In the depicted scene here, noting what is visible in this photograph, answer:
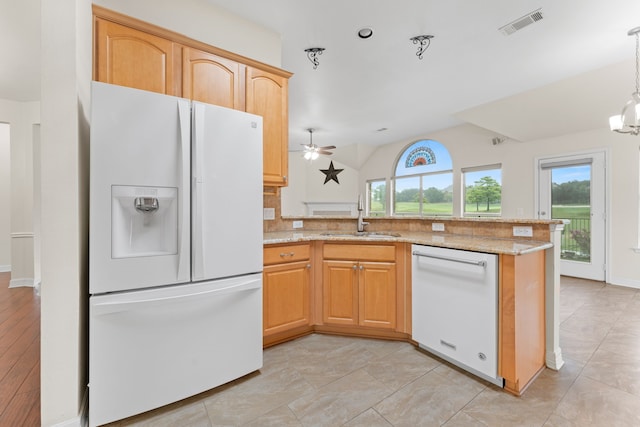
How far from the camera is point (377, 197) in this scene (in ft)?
26.9

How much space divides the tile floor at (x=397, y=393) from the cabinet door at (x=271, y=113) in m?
1.52

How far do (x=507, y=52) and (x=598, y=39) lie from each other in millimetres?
813

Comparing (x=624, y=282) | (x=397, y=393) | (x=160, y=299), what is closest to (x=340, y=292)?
(x=397, y=393)

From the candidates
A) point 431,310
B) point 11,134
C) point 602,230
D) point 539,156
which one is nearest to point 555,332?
point 431,310

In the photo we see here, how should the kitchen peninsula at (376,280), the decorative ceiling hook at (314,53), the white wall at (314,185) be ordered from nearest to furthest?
the kitchen peninsula at (376,280), the decorative ceiling hook at (314,53), the white wall at (314,185)

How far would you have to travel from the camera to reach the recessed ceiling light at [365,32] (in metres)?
2.66

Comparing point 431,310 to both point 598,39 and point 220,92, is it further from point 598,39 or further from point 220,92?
point 598,39

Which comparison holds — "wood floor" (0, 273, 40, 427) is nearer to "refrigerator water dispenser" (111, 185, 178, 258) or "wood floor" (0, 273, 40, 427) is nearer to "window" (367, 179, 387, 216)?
"refrigerator water dispenser" (111, 185, 178, 258)

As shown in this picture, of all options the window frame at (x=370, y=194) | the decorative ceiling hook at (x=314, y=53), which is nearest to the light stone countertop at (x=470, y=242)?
the decorative ceiling hook at (x=314, y=53)

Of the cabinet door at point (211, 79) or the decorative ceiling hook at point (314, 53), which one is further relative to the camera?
the decorative ceiling hook at point (314, 53)

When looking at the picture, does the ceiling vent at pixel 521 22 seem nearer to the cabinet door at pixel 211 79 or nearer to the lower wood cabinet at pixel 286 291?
the cabinet door at pixel 211 79

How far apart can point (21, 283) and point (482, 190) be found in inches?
321

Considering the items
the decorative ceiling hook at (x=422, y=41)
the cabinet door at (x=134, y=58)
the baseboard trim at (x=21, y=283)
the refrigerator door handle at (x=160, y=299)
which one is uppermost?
the decorative ceiling hook at (x=422, y=41)

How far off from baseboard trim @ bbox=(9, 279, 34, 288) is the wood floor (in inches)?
28.1
